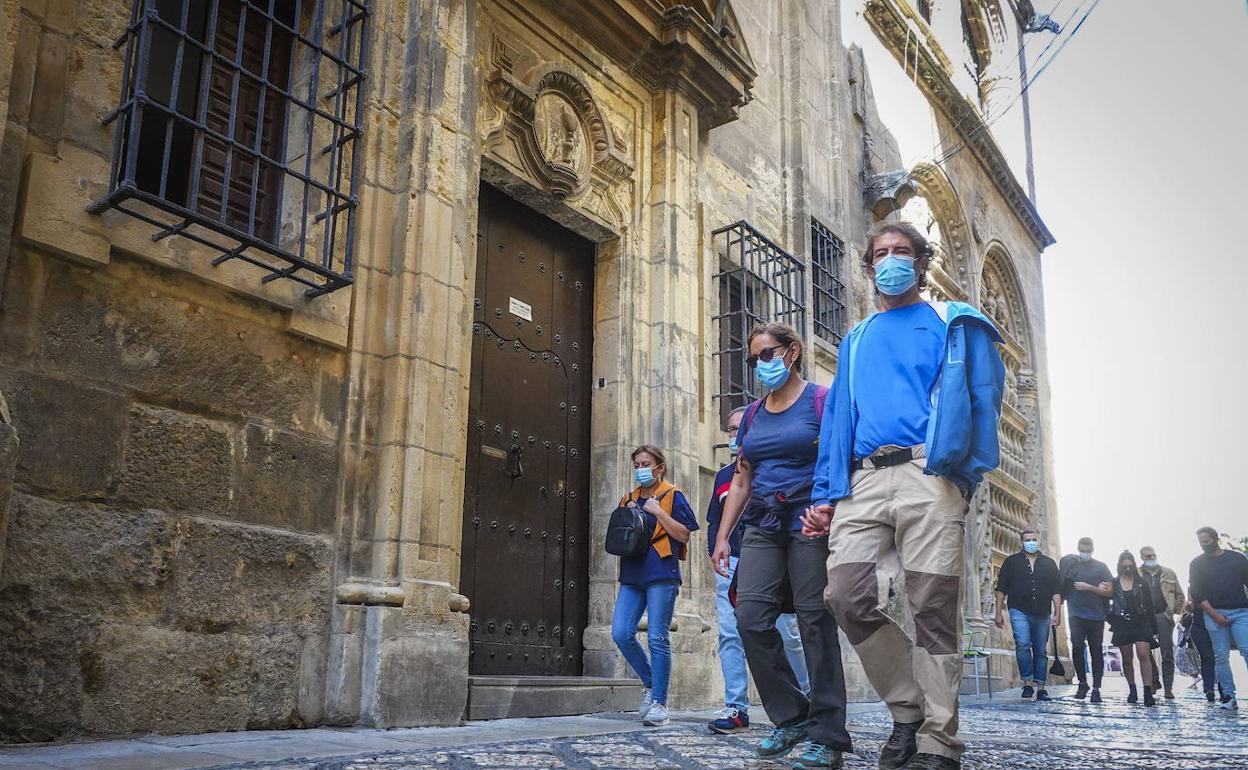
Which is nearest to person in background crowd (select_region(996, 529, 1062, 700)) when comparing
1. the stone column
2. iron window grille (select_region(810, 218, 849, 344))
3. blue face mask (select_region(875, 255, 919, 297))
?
iron window grille (select_region(810, 218, 849, 344))

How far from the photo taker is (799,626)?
406 centimetres

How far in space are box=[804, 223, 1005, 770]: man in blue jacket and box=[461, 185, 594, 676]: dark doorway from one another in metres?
3.35

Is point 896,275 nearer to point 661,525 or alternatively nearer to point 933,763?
point 933,763

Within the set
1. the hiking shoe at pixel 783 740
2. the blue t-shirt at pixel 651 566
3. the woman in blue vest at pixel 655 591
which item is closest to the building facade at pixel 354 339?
the woman in blue vest at pixel 655 591

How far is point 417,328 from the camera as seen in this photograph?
18.5 ft

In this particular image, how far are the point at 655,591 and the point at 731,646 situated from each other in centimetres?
49

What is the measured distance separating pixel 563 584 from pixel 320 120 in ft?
11.1

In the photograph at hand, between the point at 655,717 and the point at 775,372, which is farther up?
the point at 775,372

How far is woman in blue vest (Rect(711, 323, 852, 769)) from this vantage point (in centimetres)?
392

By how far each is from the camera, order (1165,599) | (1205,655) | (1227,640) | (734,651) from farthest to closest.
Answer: (1165,599), (1205,655), (1227,640), (734,651)

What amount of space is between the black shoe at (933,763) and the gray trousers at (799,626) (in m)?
0.62

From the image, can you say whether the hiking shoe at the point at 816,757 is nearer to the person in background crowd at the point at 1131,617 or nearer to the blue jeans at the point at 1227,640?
the blue jeans at the point at 1227,640

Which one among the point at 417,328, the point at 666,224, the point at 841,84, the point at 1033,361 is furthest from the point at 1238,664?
the point at 417,328

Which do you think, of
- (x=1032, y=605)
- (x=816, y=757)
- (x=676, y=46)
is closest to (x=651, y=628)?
(x=816, y=757)
